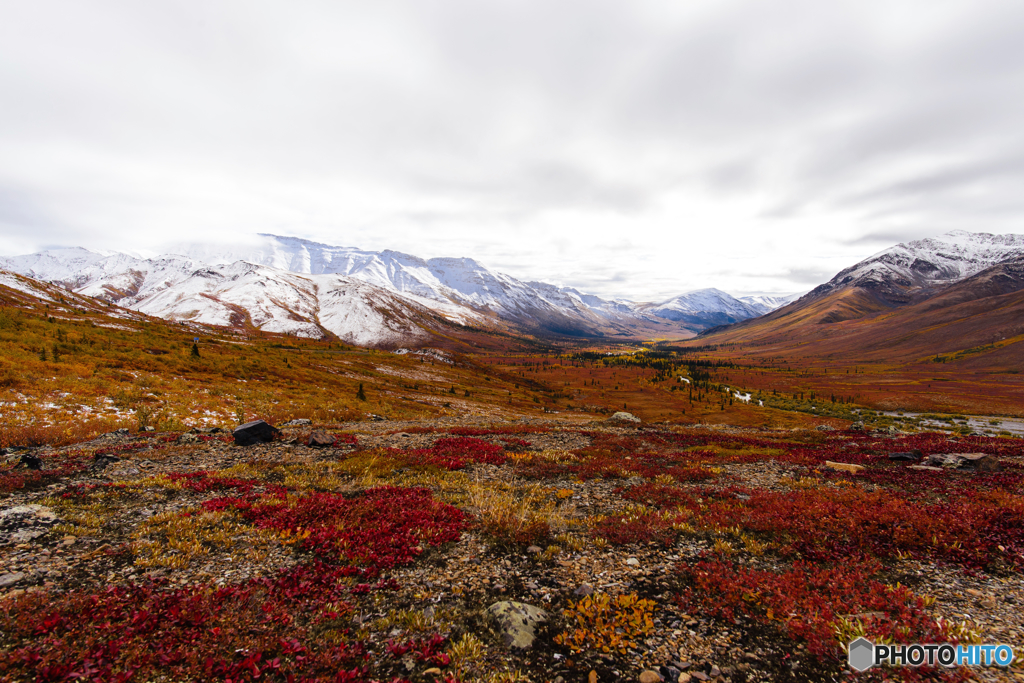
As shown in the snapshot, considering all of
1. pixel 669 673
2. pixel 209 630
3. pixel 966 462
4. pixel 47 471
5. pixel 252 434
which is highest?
pixel 966 462

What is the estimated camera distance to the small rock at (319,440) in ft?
83.0

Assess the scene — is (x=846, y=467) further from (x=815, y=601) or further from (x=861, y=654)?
(x=861, y=654)

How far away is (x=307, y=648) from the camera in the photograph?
307 inches

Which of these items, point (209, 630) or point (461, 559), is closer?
point (209, 630)

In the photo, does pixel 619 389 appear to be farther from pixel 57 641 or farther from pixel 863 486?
pixel 57 641

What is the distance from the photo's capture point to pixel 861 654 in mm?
7883

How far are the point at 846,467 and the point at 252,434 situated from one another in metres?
38.3

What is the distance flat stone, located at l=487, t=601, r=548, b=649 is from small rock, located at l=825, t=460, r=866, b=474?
2316 cm

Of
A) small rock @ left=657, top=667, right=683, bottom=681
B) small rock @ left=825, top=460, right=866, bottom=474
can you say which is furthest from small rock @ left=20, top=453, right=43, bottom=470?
small rock @ left=825, top=460, right=866, bottom=474

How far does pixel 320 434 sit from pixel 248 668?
2074 cm

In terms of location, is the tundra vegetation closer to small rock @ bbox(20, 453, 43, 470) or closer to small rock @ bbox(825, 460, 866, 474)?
small rock @ bbox(20, 453, 43, 470)

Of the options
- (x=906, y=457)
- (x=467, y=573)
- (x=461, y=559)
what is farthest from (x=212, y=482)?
(x=906, y=457)

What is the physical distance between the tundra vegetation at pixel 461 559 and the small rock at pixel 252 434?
0.70 metres

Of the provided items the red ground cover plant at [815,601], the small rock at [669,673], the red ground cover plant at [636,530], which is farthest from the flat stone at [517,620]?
the red ground cover plant at [636,530]
